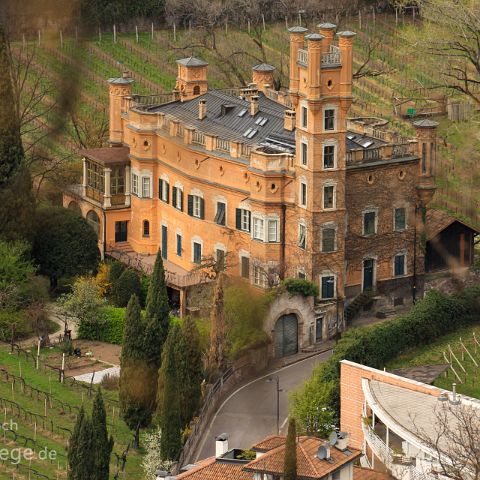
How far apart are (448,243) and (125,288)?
49.5 ft

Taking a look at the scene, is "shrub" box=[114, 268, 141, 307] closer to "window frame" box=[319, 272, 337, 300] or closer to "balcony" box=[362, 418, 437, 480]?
"window frame" box=[319, 272, 337, 300]

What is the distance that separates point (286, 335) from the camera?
69000 mm

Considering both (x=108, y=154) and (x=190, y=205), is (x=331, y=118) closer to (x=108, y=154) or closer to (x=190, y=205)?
(x=190, y=205)

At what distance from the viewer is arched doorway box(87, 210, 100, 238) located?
265 ft

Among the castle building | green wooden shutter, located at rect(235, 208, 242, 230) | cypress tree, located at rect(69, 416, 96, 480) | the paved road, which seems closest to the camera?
cypress tree, located at rect(69, 416, 96, 480)

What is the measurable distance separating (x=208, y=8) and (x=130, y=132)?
24.3 meters

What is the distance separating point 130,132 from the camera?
80.1 metres

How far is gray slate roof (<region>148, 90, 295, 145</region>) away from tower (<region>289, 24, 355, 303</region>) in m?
3.75

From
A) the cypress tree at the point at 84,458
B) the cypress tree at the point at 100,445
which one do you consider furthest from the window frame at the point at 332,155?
the cypress tree at the point at 84,458

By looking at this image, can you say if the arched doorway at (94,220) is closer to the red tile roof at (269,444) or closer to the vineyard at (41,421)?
Result: the vineyard at (41,421)

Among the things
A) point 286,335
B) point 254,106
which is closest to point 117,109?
point 254,106

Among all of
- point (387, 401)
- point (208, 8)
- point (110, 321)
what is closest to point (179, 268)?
point (110, 321)

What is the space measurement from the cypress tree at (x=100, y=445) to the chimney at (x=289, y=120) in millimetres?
22998

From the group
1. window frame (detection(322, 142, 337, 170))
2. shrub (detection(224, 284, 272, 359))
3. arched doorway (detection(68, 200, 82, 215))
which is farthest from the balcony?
arched doorway (detection(68, 200, 82, 215))
